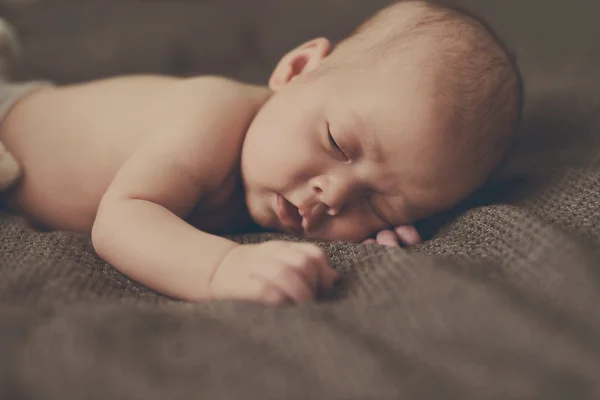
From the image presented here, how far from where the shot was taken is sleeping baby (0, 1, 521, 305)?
0.76 m

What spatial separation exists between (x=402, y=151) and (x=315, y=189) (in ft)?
0.42

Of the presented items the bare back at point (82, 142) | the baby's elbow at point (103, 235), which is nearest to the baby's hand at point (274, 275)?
the baby's elbow at point (103, 235)

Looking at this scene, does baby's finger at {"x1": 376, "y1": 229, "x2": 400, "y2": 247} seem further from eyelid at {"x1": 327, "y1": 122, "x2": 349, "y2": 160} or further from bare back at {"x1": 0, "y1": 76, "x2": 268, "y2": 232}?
bare back at {"x1": 0, "y1": 76, "x2": 268, "y2": 232}

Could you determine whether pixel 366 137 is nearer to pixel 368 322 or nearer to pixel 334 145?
pixel 334 145

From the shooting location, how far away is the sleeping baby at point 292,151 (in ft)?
2.48

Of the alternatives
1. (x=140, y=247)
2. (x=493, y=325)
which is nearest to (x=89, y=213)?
(x=140, y=247)

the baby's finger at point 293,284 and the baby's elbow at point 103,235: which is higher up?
the baby's finger at point 293,284

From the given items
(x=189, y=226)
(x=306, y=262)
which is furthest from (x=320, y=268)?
(x=189, y=226)

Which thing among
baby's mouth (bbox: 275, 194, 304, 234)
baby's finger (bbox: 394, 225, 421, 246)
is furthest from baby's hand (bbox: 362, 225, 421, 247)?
baby's mouth (bbox: 275, 194, 304, 234)

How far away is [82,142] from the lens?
961 mm

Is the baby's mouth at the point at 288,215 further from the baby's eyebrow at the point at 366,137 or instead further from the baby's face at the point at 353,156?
the baby's eyebrow at the point at 366,137

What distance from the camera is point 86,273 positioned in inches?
26.0

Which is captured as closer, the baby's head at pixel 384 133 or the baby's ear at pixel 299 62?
the baby's head at pixel 384 133

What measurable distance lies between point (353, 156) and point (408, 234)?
Result: 0.15 m
